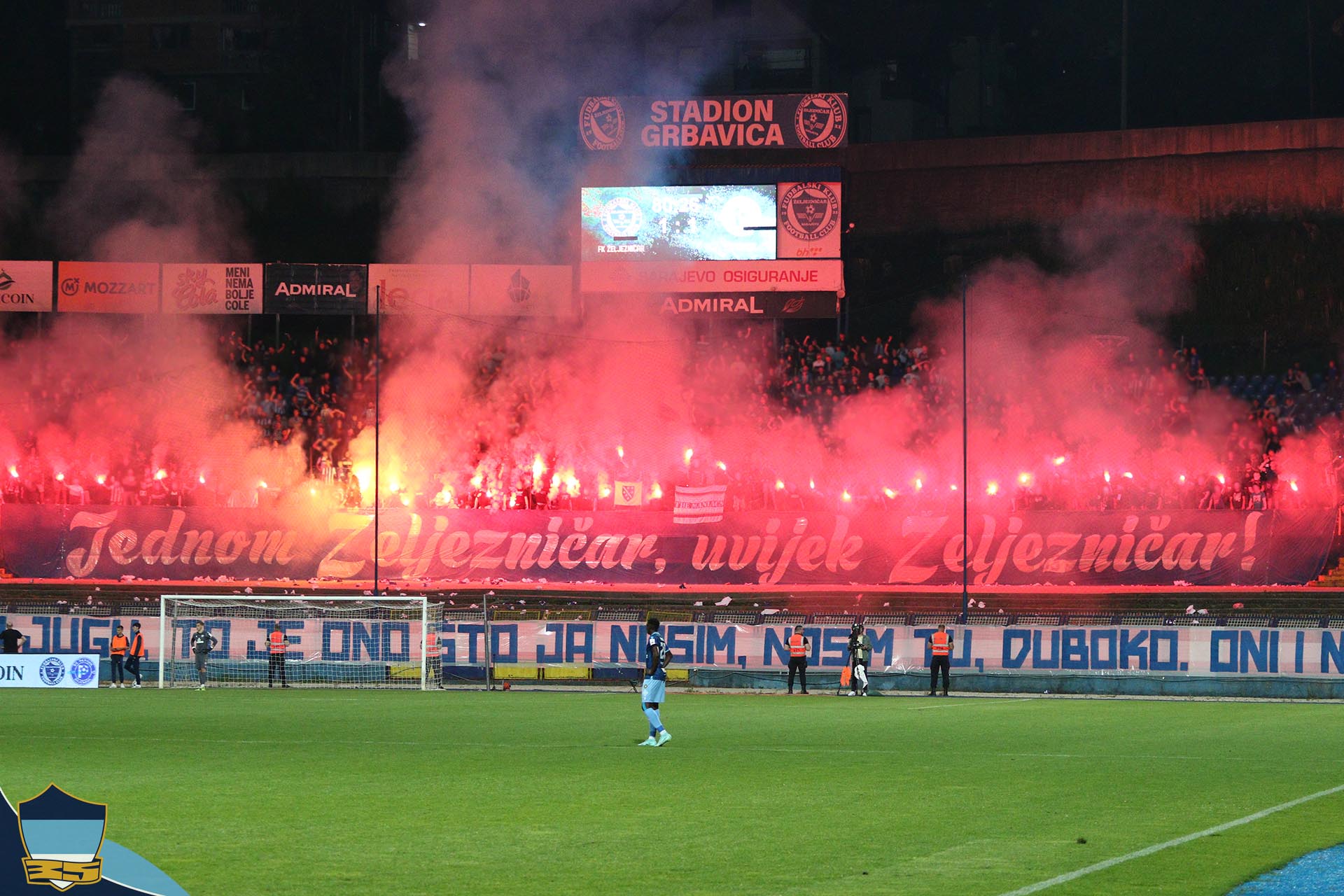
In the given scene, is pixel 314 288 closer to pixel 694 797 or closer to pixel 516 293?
pixel 516 293

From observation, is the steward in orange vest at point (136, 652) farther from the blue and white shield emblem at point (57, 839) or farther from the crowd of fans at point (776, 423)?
the blue and white shield emblem at point (57, 839)

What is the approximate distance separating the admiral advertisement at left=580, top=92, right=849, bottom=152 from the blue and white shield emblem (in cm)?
4108

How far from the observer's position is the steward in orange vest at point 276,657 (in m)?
31.6

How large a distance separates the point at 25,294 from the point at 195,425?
7.95m

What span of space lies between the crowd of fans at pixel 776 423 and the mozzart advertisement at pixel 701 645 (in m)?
8.01

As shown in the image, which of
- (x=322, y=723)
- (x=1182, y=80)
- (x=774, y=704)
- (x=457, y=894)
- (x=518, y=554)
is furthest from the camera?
(x=1182, y=80)

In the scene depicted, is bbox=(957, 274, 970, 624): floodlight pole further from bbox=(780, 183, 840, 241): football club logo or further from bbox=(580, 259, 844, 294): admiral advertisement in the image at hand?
bbox=(780, 183, 840, 241): football club logo

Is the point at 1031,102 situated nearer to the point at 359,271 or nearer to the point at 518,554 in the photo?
the point at 359,271

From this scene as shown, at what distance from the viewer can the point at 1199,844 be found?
11.3 m

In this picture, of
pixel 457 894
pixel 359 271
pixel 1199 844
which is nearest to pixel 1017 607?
pixel 359 271

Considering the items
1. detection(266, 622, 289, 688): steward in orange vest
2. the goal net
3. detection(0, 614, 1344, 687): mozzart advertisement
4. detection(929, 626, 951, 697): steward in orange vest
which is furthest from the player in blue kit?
detection(266, 622, 289, 688): steward in orange vest

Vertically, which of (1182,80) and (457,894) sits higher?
(1182,80)

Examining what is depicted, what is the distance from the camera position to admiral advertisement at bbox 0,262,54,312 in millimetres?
48656

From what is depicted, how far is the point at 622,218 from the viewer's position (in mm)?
45281
